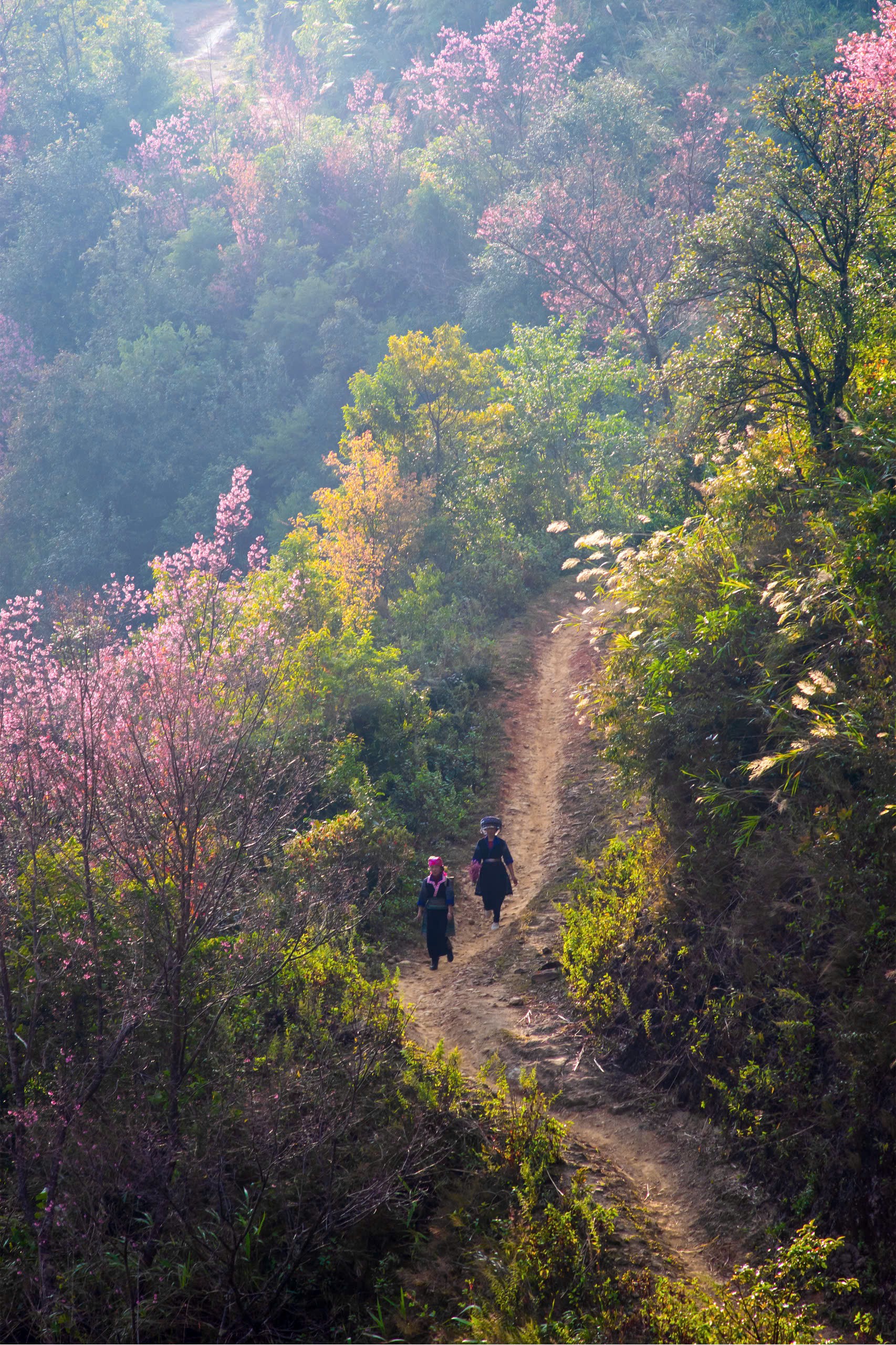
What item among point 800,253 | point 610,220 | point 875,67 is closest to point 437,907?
point 800,253

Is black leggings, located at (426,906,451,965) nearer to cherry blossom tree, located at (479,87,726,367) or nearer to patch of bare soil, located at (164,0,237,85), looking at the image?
cherry blossom tree, located at (479,87,726,367)

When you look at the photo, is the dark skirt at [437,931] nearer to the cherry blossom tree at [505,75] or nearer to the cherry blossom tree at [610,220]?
the cherry blossom tree at [610,220]

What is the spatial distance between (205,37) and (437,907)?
87284mm

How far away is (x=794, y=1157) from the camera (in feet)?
19.8

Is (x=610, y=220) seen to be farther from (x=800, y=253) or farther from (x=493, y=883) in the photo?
(x=493, y=883)

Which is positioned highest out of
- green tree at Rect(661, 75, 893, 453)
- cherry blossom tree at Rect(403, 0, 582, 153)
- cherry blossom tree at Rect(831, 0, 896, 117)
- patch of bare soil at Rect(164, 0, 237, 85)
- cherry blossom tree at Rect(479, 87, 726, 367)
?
patch of bare soil at Rect(164, 0, 237, 85)

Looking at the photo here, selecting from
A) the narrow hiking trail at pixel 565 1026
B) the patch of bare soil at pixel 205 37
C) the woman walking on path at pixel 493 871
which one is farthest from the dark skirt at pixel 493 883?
the patch of bare soil at pixel 205 37

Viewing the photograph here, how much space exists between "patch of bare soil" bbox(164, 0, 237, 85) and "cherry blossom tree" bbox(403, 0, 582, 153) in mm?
23740

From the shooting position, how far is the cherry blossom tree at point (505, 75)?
40.1 metres

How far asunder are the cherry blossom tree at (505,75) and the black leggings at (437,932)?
38.7m

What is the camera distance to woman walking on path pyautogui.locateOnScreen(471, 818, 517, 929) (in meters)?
11.6

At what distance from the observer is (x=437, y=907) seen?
424 inches

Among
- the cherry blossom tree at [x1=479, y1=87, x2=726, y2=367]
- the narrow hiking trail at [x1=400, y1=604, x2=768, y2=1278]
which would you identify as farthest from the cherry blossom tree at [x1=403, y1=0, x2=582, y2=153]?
the narrow hiking trail at [x1=400, y1=604, x2=768, y2=1278]

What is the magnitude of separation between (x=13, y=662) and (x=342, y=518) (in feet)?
50.8
